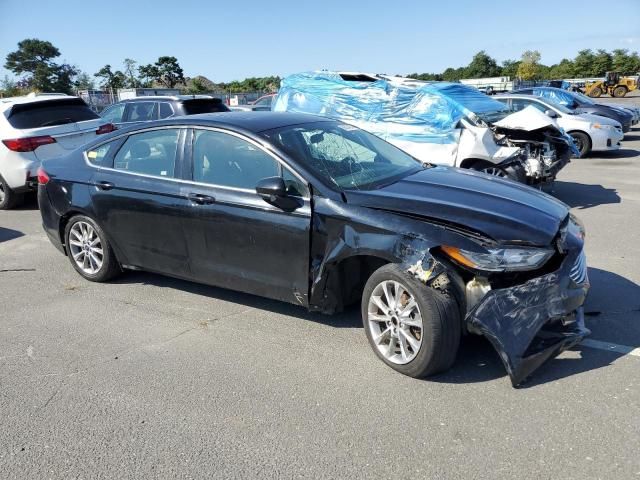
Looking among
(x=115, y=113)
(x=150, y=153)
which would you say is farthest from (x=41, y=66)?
(x=150, y=153)

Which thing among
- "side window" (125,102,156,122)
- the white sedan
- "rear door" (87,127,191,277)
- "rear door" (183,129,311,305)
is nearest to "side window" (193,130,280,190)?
"rear door" (183,129,311,305)

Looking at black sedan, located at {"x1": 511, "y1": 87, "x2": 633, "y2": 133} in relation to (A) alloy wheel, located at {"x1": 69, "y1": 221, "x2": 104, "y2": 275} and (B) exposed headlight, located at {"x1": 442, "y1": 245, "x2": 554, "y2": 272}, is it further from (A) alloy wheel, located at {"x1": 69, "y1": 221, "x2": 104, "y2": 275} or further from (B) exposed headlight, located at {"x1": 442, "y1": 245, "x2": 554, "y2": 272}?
(A) alloy wheel, located at {"x1": 69, "y1": 221, "x2": 104, "y2": 275}

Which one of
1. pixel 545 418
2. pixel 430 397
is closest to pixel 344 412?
pixel 430 397

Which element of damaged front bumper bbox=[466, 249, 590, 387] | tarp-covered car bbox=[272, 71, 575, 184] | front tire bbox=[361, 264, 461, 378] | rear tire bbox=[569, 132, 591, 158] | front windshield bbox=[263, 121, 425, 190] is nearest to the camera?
damaged front bumper bbox=[466, 249, 590, 387]

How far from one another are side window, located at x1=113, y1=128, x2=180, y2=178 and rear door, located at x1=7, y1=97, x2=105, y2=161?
4.34 metres

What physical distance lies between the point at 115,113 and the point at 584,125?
36.1ft

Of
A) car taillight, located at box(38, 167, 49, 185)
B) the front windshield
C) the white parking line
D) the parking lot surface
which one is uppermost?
the front windshield

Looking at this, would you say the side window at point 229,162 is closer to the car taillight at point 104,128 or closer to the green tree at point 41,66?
the car taillight at point 104,128

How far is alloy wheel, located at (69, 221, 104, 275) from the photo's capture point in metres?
5.32

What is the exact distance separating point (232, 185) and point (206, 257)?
2.12ft

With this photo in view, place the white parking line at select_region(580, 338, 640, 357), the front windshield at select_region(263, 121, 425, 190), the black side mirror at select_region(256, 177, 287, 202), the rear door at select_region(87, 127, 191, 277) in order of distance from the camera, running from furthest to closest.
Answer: the rear door at select_region(87, 127, 191, 277), the front windshield at select_region(263, 121, 425, 190), the black side mirror at select_region(256, 177, 287, 202), the white parking line at select_region(580, 338, 640, 357)

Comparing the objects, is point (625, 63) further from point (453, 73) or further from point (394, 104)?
point (394, 104)

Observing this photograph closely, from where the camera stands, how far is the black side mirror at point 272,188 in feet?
12.4

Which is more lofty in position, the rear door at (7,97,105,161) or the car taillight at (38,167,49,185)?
the rear door at (7,97,105,161)
